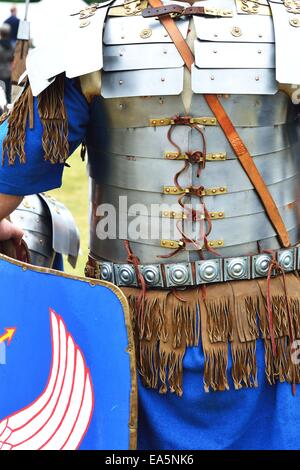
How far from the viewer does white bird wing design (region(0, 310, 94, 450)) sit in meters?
2.62

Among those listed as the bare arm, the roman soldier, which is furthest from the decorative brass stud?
the bare arm

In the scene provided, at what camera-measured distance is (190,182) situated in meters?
2.68

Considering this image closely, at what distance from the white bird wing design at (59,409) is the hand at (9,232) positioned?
67cm

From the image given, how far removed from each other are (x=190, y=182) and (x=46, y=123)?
42cm

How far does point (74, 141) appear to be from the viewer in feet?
8.98

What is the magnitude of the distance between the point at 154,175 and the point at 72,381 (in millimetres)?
592

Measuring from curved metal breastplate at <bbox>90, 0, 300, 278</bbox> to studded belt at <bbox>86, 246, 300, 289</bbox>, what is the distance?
2 cm

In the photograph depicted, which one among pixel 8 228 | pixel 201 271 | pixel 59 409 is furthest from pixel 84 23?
pixel 59 409

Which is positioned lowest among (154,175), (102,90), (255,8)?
(154,175)

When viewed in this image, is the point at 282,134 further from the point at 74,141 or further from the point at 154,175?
the point at 74,141

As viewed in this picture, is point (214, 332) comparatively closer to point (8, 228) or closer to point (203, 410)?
point (203, 410)

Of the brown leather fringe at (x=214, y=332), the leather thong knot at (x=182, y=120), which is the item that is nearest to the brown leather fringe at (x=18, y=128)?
the leather thong knot at (x=182, y=120)

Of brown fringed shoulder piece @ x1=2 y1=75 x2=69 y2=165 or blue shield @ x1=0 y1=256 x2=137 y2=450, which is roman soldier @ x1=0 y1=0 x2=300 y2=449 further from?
blue shield @ x1=0 y1=256 x2=137 y2=450
